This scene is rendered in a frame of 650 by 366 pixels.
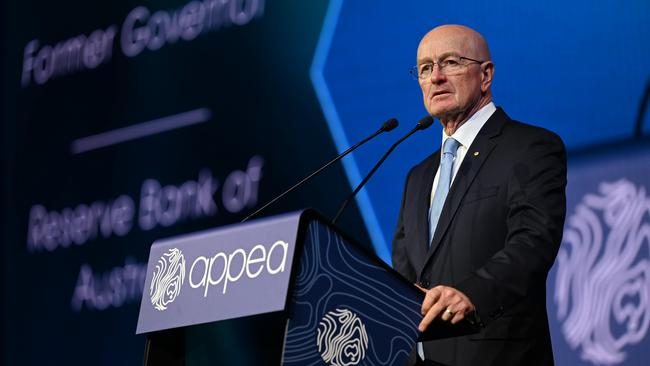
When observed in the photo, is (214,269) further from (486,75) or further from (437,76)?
(486,75)

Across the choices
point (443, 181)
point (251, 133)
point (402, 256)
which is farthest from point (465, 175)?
point (251, 133)

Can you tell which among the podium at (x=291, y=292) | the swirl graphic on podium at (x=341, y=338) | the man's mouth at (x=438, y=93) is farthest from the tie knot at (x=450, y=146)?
the swirl graphic on podium at (x=341, y=338)

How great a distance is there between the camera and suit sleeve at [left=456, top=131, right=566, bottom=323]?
6.86 ft

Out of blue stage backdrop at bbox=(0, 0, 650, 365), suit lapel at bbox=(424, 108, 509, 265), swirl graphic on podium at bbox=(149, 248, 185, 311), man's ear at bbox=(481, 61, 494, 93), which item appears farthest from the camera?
blue stage backdrop at bbox=(0, 0, 650, 365)

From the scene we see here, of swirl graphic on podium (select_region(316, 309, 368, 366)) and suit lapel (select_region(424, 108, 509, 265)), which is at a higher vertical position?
suit lapel (select_region(424, 108, 509, 265))

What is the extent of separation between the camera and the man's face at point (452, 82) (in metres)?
2.69

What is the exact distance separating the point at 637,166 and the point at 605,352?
574 mm

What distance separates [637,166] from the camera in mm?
3184

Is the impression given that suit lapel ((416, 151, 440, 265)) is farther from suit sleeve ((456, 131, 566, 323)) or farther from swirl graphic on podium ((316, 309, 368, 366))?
swirl graphic on podium ((316, 309, 368, 366))

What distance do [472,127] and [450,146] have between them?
0.08m

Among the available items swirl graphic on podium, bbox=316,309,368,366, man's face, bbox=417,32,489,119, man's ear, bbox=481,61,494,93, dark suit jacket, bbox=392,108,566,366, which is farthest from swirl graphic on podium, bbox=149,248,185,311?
man's ear, bbox=481,61,494,93

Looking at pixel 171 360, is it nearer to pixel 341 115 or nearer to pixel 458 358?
pixel 458 358

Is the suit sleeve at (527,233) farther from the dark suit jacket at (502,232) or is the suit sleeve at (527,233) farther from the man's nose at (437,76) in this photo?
the man's nose at (437,76)

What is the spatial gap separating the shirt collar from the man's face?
0.11 ft
